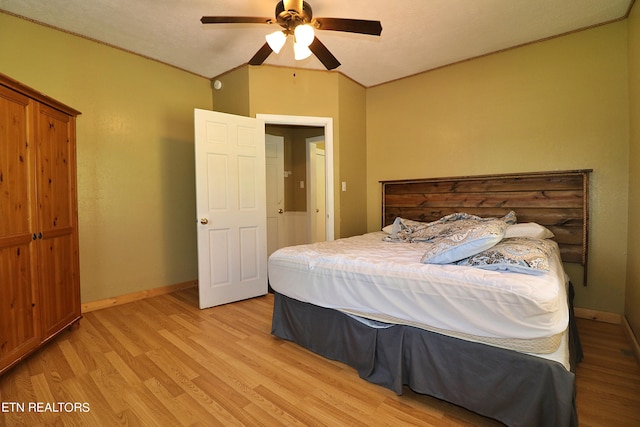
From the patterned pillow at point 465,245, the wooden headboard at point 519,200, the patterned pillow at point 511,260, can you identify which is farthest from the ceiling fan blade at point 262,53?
the wooden headboard at point 519,200

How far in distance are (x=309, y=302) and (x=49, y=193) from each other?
2.05 metres

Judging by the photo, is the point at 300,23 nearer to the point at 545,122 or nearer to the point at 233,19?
the point at 233,19

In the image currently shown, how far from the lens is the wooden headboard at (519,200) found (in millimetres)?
2664

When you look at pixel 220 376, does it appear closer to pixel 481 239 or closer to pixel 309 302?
pixel 309 302

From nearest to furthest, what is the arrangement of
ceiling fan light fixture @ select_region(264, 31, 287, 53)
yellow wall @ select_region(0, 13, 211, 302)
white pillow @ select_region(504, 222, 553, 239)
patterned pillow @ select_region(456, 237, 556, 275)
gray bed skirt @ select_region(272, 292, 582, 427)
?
1. gray bed skirt @ select_region(272, 292, 582, 427)
2. patterned pillow @ select_region(456, 237, 556, 275)
3. ceiling fan light fixture @ select_region(264, 31, 287, 53)
4. white pillow @ select_region(504, 222, 553, 239)
5. yellow wall @ select_region(0, 13, 211, 302)

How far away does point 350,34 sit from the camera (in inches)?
109

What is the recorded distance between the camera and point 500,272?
1471 mm

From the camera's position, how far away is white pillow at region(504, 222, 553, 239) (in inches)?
98.0

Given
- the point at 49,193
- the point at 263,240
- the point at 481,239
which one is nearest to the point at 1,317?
the point at 49,193

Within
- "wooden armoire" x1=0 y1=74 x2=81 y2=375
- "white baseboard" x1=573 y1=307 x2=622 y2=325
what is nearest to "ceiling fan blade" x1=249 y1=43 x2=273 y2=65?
"wooden armoire" x1=0 y1=74 x2=81 y2=375

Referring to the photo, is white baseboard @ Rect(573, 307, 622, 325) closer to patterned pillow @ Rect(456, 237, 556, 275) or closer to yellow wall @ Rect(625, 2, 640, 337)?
yellow wall @ Rect(625, 2, 640, 337)

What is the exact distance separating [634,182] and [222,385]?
331cm

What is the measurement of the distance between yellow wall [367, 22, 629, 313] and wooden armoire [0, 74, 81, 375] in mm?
3382

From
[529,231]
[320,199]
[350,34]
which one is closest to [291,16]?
[350,34]
